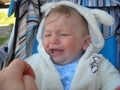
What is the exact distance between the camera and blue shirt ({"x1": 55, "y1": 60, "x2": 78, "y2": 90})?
8.06 feet

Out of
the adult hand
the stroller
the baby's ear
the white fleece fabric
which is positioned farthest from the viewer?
the stroller

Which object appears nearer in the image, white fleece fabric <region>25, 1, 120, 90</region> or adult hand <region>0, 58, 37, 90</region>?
adult hand <region>0, 58, 37, 90</region>

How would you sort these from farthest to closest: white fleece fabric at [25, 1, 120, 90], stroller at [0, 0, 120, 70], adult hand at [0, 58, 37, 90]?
stroller at [0, 0, 120, 70] < white fleece fabric at [25, 1, 120, 90] < adult hand at [0, 58, 37, 90]

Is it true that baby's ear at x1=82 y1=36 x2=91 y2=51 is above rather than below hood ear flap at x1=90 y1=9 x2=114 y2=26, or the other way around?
below

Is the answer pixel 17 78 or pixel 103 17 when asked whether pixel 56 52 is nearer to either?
pixel 103 17

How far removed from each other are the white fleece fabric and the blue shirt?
0.04 meters

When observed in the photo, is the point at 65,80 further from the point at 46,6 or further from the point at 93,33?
the point at 46,6

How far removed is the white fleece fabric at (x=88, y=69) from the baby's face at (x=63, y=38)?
58mm

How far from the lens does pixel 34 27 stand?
297 cm

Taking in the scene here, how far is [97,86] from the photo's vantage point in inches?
96.2

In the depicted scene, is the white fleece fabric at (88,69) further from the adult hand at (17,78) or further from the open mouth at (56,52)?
the adult hand at (17,78)

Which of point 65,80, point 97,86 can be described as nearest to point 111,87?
point 97,86

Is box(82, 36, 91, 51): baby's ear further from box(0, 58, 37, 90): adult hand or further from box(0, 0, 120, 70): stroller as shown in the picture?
box(0, 58, 37, 90): adult hand

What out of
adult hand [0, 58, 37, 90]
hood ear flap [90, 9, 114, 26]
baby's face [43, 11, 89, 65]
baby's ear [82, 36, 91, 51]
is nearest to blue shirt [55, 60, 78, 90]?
baby's face [43, 11, 89, 65]
